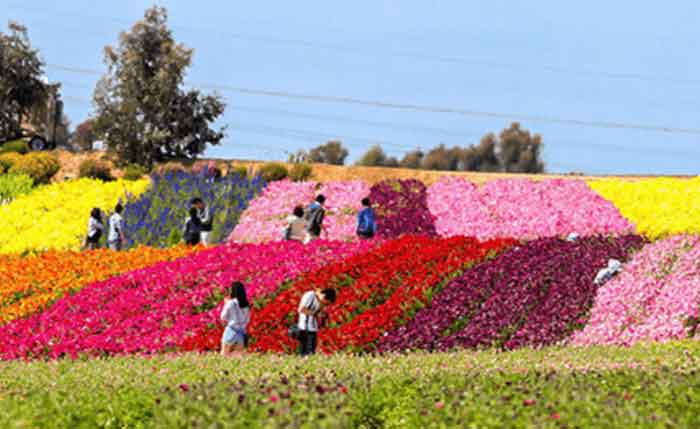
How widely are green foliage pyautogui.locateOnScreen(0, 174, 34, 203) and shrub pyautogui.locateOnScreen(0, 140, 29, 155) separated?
6.81 meters

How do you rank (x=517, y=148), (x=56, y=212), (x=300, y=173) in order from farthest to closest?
(x=517, y=148) → (x=300, y=173) → (x=56, y=212)

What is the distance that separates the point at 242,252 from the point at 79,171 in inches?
947

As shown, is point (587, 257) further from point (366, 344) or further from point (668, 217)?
point (668, 217)

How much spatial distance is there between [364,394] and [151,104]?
4053 centimetres

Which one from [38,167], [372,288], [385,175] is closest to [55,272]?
[372,288]

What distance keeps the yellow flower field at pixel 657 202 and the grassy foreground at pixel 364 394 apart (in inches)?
676

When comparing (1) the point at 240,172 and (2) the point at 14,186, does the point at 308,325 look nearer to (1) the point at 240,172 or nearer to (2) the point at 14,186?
(1) the point at 240,172

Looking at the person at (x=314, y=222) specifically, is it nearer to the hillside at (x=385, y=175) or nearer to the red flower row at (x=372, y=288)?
the red flower row at (x=372, y=288)

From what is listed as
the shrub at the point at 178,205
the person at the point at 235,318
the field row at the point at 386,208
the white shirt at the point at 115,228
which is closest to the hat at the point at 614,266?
the field row at the point at 386,208

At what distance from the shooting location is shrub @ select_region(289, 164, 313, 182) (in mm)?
45406

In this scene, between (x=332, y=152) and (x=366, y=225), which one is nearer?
(x=366, y=225)

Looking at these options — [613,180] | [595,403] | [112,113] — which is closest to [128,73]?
[112,113]

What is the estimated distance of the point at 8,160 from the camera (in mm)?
52906

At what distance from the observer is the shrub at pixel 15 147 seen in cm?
5684
